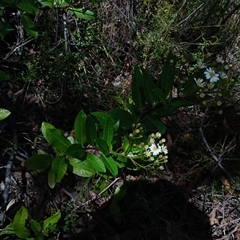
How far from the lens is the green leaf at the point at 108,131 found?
1.94 metres

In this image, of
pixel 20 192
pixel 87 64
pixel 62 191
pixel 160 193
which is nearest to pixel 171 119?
pixel 160 193

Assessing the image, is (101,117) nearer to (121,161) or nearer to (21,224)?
(121,161)

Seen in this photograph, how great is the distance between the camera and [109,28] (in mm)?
3004

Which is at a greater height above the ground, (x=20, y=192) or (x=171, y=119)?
(x=171, y=119)

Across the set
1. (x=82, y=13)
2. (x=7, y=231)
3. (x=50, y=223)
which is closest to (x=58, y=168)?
(x=50, y=223)

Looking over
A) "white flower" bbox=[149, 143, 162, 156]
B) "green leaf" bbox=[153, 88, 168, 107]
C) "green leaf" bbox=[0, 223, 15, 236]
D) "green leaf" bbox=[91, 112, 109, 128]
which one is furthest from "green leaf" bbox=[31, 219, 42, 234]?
"green leaf" bbox=[153, 88, 168, 107]

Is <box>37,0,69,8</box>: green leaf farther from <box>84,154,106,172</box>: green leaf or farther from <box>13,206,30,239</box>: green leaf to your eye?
<box>13,206,30,239</box>: green leaf

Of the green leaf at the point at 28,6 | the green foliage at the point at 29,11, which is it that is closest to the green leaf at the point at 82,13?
the green foliage at the point at 29,11

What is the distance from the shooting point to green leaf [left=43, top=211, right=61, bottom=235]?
219 centimetres

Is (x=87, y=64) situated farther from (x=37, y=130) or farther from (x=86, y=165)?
(x=86, y=165)

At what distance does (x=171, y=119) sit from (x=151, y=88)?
828mm

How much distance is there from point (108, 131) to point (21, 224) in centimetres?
71

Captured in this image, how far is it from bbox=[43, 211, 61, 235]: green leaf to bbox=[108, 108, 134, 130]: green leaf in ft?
2.02

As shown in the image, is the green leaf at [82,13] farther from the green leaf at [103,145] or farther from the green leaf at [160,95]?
the green leaf at [103,145]
